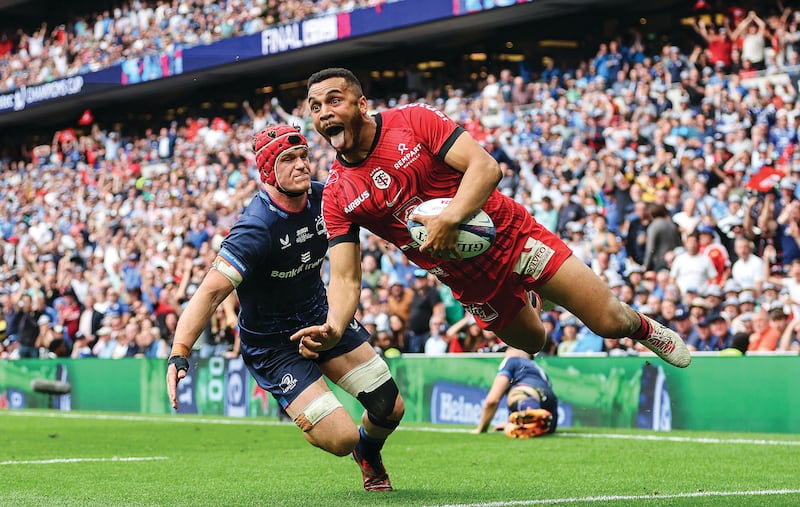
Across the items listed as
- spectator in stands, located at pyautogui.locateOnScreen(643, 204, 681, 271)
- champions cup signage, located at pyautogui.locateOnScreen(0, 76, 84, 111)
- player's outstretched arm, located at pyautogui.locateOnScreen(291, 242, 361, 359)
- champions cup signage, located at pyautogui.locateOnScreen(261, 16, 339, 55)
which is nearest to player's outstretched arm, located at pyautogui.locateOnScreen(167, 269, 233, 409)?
player's outstretched arm, located at pyautogui.locateOnScreen(291, 242, 361, 359)

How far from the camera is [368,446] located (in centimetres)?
809

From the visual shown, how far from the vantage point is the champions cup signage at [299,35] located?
28266 mm

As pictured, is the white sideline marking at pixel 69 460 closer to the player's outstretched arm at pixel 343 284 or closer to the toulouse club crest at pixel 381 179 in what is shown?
the player's outstretched arm at pixel 343 284

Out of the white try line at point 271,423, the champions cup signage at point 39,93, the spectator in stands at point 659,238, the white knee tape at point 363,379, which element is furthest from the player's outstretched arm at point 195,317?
the champions cup signage at point 39,93

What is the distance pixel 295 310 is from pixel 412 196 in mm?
1643

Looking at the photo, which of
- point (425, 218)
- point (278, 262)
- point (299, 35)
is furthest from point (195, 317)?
point (299, 35)

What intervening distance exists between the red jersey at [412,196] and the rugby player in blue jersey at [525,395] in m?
5.99

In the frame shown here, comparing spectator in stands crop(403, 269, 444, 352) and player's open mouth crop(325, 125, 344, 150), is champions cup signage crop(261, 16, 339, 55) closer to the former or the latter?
spectator in stands crop(403, 269, 444, 352)

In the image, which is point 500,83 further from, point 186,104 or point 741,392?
point 186,104

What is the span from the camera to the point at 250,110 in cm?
3081

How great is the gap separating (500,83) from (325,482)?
52.2ft

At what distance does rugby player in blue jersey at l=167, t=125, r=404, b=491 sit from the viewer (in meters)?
7.62

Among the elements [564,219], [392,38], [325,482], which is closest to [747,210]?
[564,219]

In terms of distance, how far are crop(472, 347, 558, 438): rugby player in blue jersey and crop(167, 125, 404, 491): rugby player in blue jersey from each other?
4.96m
